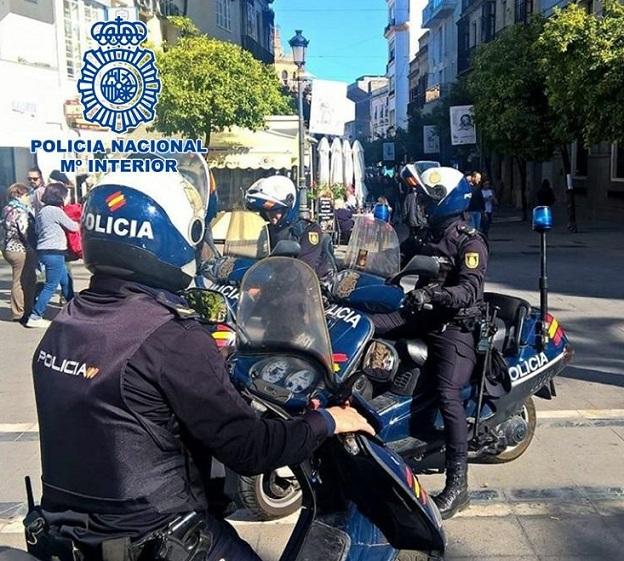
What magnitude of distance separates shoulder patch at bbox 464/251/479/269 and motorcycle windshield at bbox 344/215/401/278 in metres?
0.79

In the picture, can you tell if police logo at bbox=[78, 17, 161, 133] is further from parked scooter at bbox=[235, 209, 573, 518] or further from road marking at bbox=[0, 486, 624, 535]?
road marking at bbox=[0, 486, 624, 535]

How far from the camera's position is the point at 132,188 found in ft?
6.26

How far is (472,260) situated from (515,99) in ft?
62.5

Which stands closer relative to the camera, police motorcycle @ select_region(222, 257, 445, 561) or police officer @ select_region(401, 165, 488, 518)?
police motorcycle @ select_region(222, 257, 445, 561)

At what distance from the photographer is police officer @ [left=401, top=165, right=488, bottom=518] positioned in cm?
391

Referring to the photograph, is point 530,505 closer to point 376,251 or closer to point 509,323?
point 509,323

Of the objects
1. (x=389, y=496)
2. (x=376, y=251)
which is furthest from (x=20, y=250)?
(x=389, y=496)

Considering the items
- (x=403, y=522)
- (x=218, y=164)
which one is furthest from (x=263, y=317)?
(x=218, y=164)

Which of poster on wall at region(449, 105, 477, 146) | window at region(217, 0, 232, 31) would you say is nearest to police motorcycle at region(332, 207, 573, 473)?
poster on wall at region(449, 105, 477, 146)

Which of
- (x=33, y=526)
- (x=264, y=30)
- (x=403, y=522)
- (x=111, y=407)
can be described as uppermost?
(x=264, y=30)

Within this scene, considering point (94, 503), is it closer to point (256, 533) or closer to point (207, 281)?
point (256, 533)

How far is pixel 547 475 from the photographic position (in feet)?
14.7

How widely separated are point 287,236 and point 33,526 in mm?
4427

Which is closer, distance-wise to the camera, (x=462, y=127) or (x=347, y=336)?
(x=347, y=336)
